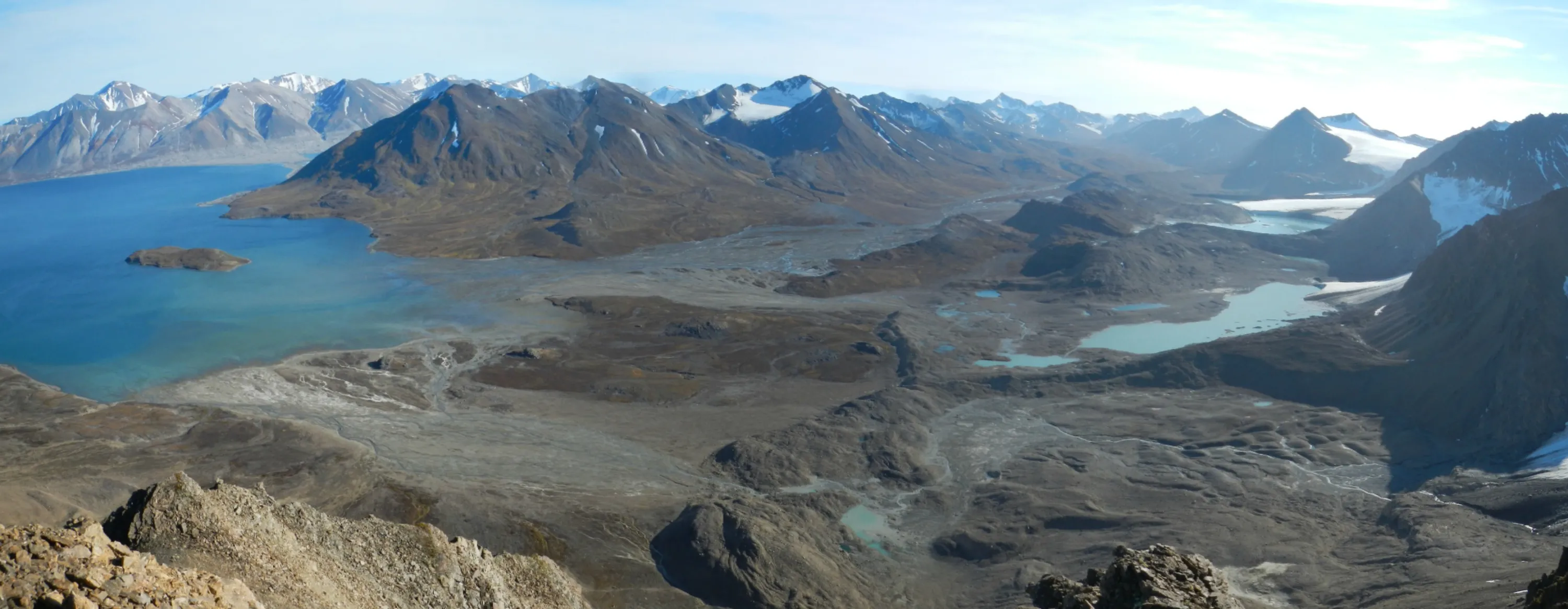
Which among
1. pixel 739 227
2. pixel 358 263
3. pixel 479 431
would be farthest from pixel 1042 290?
pixel 358 263

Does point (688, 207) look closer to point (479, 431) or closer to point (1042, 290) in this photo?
point (1042, 290)

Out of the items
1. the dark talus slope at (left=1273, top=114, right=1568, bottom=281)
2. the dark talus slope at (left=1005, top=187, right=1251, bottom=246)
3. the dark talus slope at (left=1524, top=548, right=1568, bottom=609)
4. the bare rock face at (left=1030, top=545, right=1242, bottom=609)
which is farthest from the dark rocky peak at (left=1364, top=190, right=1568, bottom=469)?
the dark talus slope at (left=1005, top=187, right=1251, bottom=246)

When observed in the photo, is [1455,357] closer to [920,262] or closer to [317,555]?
[920,262]

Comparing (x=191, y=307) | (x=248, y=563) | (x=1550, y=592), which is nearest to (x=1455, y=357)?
(x=1550, y=592)

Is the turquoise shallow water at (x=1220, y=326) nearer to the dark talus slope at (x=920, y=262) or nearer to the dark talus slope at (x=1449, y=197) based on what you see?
the dark talus slope at (x=1449, y=197)

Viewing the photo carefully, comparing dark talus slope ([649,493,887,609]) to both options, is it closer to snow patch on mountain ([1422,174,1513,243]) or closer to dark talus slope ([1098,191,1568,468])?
dark talus slope ([1098,191,1568,468])

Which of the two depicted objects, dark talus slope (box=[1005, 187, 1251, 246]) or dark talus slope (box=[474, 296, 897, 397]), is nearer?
dark talus slope (box=[474, 296, 897, 397])

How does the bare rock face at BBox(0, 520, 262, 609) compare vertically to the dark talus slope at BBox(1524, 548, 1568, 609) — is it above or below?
above
